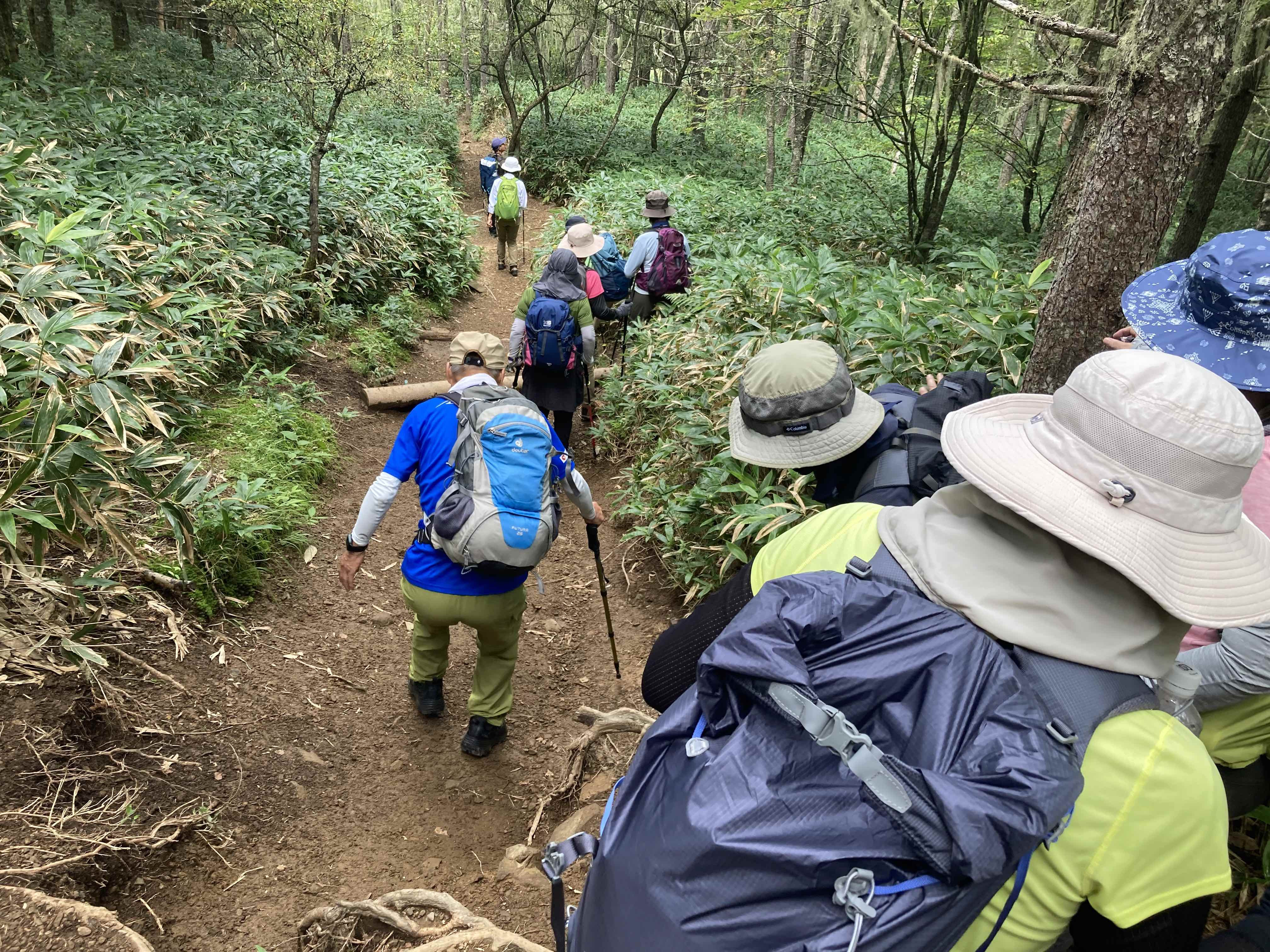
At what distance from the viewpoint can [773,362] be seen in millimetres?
2537

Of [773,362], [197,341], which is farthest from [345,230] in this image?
[773,362]

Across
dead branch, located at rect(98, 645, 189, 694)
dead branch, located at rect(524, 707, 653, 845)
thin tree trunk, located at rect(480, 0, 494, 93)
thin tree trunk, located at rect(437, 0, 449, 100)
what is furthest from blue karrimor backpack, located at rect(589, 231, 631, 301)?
thin tree trunk, located at rect(480, 0, 494, 93)

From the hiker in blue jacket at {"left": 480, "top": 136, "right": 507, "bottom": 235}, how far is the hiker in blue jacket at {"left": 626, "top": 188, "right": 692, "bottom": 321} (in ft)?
25.8

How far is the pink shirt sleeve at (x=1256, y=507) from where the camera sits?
6.38 ft

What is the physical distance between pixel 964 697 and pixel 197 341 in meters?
6.35

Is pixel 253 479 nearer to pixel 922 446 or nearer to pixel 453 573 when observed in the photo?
pixel 453 573

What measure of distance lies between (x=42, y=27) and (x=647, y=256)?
10462 millimetres

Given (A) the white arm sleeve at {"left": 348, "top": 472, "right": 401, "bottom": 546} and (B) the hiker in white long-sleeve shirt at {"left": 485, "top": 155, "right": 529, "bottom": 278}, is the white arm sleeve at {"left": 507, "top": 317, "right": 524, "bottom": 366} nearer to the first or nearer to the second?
(A) the white arm sleeve at {"left": 348, "top": 472, "right": 401, "bottom": 546}

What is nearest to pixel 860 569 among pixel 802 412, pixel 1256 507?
pixel 802 412

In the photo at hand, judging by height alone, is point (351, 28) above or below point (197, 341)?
above

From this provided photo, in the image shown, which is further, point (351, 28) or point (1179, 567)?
point (351, 28)

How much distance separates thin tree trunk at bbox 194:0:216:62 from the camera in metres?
14.0

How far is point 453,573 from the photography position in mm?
3586

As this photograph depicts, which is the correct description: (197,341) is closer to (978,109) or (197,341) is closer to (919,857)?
(919,857)
